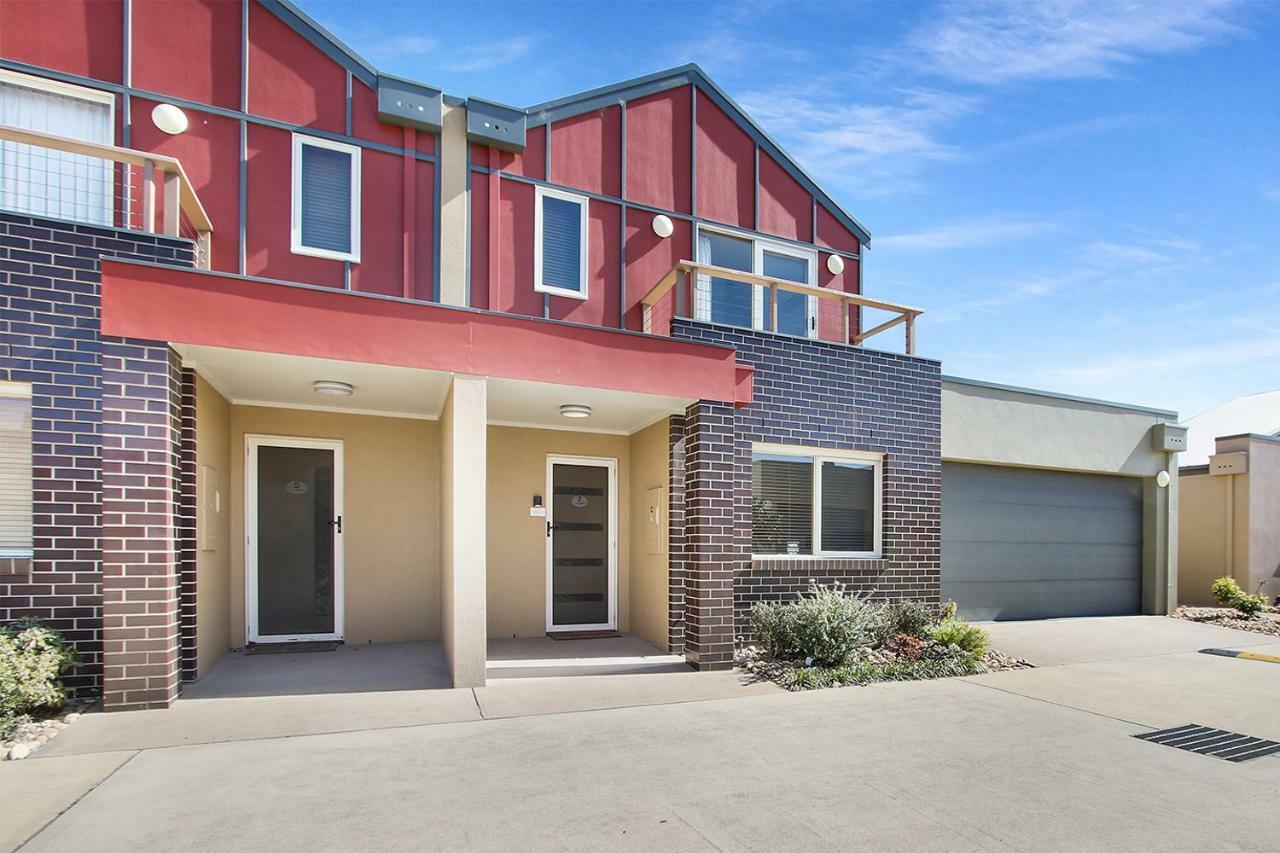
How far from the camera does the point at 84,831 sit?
11.4 ft

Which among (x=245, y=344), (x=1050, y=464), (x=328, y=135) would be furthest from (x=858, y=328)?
(x=245, y=344)

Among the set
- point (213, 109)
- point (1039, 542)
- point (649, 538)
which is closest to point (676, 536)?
point (649, 538)

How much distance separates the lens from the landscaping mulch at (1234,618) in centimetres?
1102

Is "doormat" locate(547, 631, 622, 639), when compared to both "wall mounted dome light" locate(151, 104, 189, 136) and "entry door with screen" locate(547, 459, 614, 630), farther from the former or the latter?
"wall mounted dome light" locate(151, 104, 189, 136)

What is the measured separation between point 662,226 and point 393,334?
5.01m

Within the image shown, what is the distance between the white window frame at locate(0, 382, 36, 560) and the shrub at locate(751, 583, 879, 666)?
657cm


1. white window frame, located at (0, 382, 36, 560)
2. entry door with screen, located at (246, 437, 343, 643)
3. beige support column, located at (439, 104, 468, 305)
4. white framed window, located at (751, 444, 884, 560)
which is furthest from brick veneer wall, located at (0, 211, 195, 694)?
white framed window, located at (751, 444, 884, 560)

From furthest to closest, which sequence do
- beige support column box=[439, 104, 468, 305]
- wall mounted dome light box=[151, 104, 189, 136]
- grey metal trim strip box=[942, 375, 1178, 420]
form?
1. grey metal trim strip box=[942, 375, 1178, 420]
2. beige support column box=[439, 104, 468, 305]
3. wall mounted dome light box=[151, 104, 189, 136]

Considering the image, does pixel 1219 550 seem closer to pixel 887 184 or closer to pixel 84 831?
pixel 887 184

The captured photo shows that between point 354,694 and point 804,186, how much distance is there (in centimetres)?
965

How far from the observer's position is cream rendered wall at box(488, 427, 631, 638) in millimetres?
8836

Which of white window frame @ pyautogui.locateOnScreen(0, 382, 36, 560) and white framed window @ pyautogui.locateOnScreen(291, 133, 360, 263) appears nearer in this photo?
white window frame @ pyautogui.locateOnScreen(0, 382, 36, 560)

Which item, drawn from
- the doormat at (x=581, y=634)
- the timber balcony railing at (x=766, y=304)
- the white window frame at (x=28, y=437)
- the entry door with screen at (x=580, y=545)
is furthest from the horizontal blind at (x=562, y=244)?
the white window frame at (x=28, y=437)

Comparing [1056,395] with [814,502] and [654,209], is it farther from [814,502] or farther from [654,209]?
[654,209]
